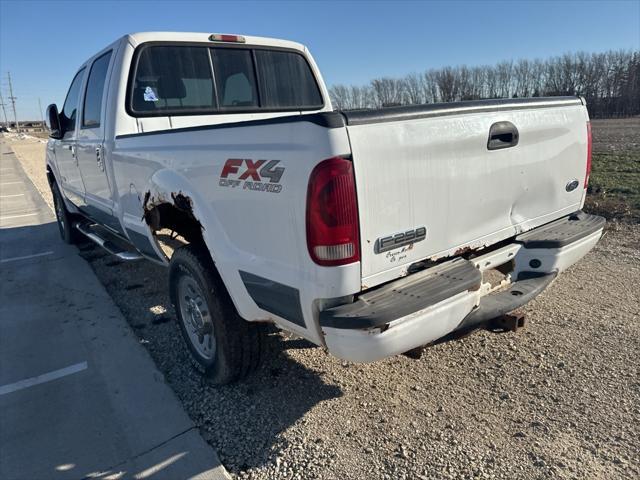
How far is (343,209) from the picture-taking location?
193 centimetres

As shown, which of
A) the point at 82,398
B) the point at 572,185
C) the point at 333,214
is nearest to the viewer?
the point at 333,214

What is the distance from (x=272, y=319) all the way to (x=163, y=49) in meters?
2.73

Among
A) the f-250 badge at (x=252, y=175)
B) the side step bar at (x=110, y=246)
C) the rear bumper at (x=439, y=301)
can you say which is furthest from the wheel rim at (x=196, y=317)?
the rear bumper at (x=439, y=301)

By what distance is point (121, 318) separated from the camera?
13.9ft

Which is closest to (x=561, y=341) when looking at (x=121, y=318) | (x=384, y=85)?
(x=121, y=318)

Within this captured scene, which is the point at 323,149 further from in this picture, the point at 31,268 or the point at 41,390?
the point at 31,268

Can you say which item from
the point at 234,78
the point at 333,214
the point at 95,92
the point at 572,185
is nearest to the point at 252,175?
the point at 333,214

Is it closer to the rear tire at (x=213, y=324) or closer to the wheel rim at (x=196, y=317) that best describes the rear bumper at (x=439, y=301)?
the rear tire at (x=213, y=324)

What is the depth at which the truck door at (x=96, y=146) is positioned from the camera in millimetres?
4094

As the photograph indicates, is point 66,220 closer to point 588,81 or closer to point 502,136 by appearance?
point 502,136

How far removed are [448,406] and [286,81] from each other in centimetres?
348

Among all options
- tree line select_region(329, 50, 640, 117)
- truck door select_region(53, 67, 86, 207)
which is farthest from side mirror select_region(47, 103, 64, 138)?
tree line select_region(329, 50, 640, 117)

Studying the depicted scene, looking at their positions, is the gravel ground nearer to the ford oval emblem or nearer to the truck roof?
the ford oval emblem

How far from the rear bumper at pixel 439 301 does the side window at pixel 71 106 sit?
4401mm
